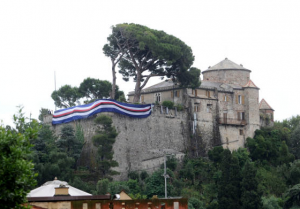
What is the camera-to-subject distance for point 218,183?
65.7 metres

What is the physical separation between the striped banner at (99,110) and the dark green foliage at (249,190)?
34.1ft

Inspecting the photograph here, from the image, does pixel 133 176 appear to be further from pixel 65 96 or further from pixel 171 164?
pixel 65 96

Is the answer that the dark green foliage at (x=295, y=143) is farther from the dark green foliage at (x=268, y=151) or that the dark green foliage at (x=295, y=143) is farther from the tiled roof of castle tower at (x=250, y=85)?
the tiled roof of castle tower at (x=250, y=85)

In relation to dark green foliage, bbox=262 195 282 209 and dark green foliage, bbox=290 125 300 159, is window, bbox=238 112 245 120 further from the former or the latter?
dark green foliage, bbox=262 195 282 209

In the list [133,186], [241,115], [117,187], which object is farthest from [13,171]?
[241,115]

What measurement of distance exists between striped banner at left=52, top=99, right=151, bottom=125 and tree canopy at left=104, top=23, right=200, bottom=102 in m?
2.95

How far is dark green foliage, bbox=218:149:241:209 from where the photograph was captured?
208 feet

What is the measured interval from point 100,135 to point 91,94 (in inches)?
510

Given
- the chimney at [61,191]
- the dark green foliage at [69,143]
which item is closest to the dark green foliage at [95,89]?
the dark green foliage at [69,143]

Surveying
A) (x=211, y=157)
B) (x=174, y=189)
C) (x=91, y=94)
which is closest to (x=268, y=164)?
(x=211, y=157)

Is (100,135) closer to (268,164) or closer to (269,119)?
(268,164)

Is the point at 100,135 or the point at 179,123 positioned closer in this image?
the point at 100,135

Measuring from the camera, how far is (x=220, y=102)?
249ft

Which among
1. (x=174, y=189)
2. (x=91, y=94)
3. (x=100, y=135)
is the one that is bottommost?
(x=174, y=189)
